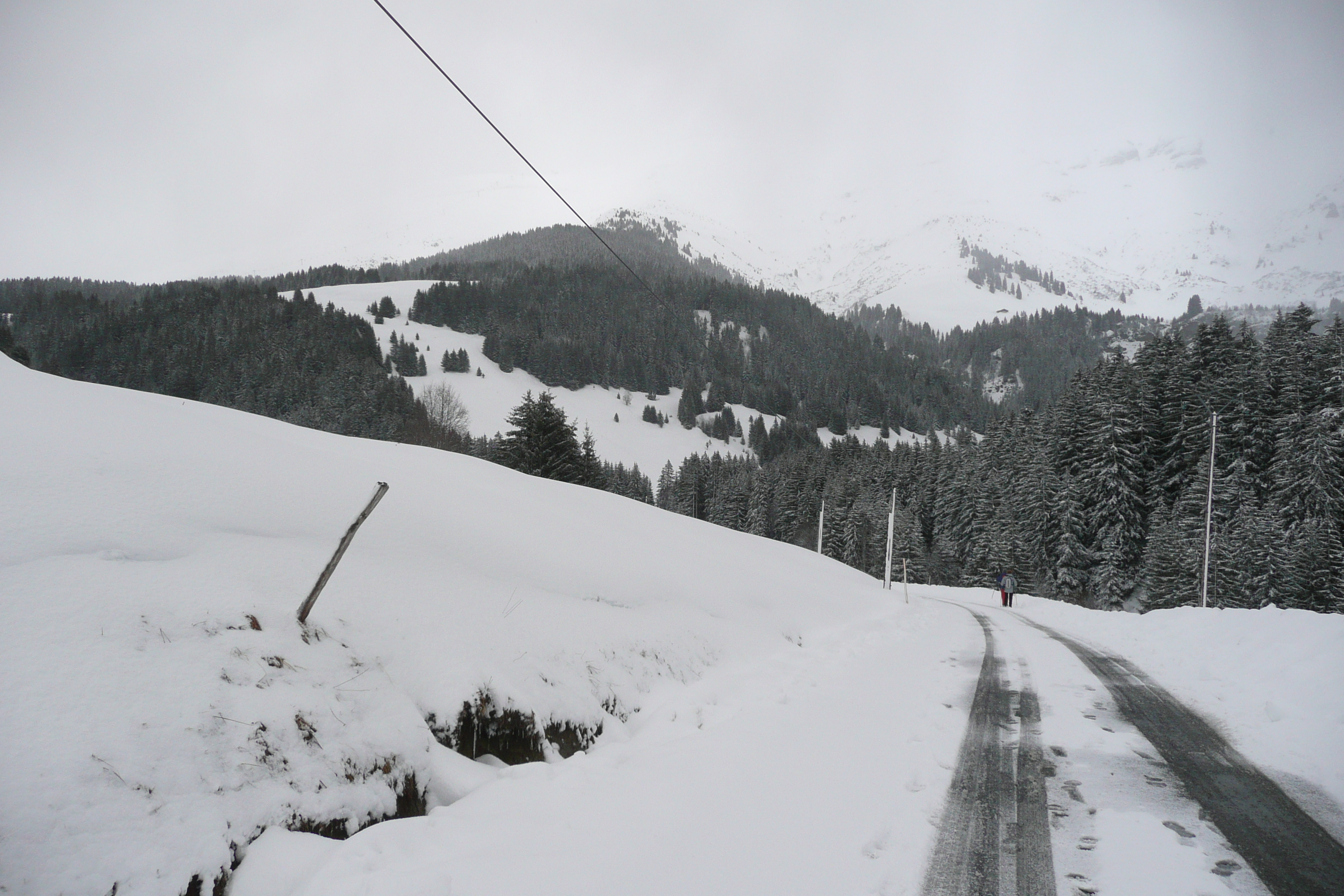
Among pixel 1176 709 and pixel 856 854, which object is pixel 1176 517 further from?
pixel 856 854

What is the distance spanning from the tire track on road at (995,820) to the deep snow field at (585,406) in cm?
10819

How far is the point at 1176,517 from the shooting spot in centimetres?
3803

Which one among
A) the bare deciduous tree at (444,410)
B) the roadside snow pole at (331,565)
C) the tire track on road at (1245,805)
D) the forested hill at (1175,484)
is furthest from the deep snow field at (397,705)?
the bare deciduous tree at (444,410)

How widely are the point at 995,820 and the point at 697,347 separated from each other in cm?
17173

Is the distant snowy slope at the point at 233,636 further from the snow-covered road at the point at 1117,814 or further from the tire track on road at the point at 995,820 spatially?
the snow-covered road at the point at 1117,814

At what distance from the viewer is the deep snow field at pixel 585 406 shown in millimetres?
123250

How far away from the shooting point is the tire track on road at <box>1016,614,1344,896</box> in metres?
3.43

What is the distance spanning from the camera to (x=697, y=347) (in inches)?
6786

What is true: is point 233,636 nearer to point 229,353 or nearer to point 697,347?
point 229,353

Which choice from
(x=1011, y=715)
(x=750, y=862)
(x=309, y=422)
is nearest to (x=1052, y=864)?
(x=750, y=862)

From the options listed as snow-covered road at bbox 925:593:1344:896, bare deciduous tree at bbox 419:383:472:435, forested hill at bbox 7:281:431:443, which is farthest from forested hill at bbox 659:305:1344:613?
forested hill at bbox 7:281:431:443

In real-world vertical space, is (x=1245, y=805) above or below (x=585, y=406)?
below

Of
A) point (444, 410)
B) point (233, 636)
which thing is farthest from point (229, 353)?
point (233, 636)

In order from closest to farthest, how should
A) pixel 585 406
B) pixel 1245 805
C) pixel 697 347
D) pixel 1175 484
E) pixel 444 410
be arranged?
pixel 1245 805, pixel 1175 484, pixel 444 410, pixel 585 406, pixel 697 347
